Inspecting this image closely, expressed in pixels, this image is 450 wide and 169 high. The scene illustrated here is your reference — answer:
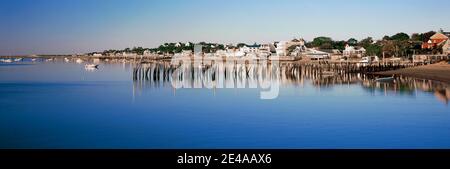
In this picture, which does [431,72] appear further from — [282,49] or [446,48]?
[282,49]

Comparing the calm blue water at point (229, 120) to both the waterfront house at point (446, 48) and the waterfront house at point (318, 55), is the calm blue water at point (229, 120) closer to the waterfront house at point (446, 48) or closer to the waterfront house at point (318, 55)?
the waterfront house at point (446, 48)

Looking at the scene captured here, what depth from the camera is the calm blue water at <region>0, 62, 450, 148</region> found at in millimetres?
14055

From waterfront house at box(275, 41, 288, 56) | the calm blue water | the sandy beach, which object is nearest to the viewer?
the calm blue water

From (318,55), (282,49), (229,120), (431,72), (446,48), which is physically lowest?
(229,120)

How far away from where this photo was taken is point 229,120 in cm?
1758

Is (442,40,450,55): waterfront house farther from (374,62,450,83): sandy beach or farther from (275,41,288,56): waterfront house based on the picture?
(275,41,288,56): waterfront house

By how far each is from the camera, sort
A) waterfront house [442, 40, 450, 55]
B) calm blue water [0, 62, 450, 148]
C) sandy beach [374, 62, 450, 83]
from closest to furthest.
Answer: calm blue water [0, 62, 450, 148], sandy beach [374, 62, 450, 83], waterfront house [442, 40, 450, 55]

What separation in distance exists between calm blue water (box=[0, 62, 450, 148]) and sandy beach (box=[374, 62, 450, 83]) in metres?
5.52

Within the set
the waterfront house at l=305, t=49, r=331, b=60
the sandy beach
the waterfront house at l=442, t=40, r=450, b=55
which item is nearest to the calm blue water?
the sandy beach

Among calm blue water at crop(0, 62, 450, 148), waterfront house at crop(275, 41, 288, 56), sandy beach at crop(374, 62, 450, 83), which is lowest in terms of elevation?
calm blue water at crop(0, 62, 450, 148)

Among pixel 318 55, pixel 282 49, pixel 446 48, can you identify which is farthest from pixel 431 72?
pixel 282 49

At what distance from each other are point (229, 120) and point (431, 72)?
22573 mm

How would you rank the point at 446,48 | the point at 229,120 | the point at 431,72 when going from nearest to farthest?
the point at 229,120
the point at 431,72
the point at 446,48

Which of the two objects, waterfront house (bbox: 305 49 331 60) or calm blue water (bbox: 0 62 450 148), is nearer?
calm blue water (bbox: 0 62 450 148)
